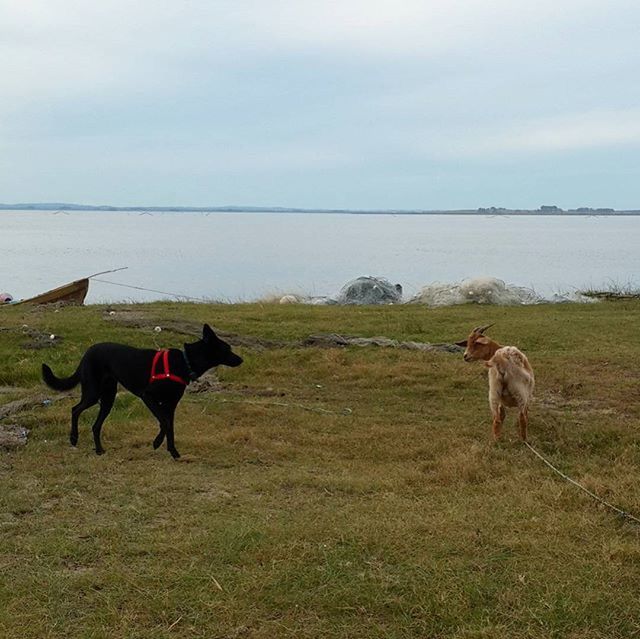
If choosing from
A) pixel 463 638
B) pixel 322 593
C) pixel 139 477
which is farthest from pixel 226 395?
pixel 463 638

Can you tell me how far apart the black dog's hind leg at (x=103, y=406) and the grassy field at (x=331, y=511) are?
0.41 ft

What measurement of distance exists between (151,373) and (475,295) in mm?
13342

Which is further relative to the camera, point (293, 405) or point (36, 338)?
point (36, 338)

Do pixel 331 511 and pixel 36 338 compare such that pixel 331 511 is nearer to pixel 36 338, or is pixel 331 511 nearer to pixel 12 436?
pixel 12 436

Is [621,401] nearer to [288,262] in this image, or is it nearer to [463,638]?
[463,638]

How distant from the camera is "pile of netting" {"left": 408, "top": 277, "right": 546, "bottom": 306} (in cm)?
1850

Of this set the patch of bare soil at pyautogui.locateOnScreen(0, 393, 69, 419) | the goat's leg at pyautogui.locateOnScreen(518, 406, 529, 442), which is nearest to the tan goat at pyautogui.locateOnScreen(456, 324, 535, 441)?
the goat's leg at pyautogui.locateOnScreen(518, 406, 529, 442)

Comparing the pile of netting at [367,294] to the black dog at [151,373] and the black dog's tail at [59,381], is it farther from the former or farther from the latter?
the black dog at [151,373]

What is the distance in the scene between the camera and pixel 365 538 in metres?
4.54

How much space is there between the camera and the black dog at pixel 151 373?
6.37 metres

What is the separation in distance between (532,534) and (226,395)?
4.86 metres

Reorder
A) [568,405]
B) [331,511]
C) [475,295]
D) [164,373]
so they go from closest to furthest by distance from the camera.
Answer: [331,511] → [164,373] → [568,405] → [475,295]

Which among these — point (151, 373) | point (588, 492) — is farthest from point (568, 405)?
point (151, 373)

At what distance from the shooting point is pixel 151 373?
6.39 meters
